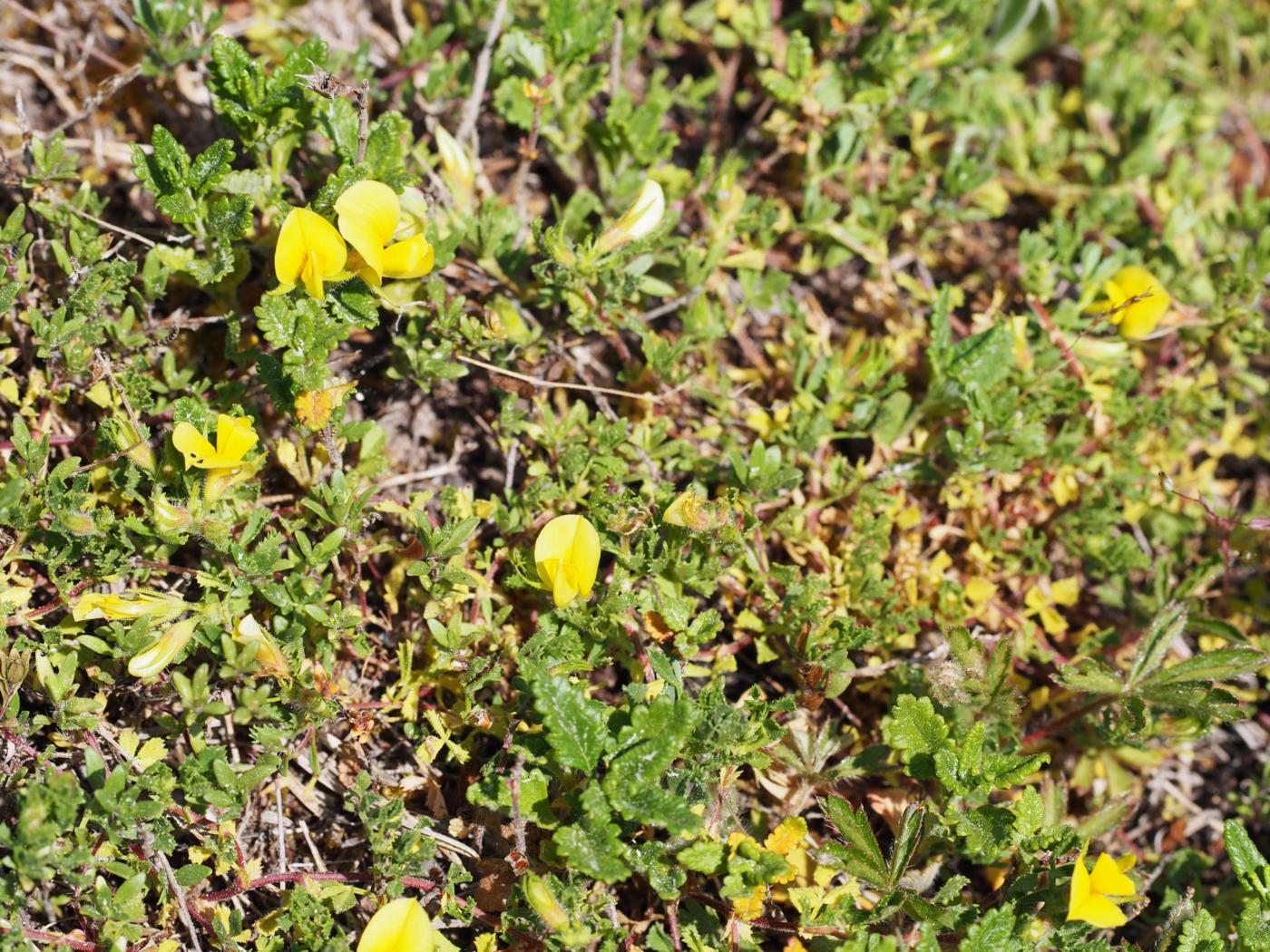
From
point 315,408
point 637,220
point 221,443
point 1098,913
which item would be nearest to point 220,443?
point 221,443

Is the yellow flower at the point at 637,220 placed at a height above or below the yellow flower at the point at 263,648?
above

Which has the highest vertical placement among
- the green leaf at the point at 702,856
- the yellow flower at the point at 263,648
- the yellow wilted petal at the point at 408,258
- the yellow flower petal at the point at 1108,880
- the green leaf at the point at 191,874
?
the yellow wilted petal at the point at 408,258

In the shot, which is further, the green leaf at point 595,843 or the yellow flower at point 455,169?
the yellow flower at point 455,169

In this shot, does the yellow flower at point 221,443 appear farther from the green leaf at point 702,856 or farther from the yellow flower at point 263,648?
the green leaf at point 702,856

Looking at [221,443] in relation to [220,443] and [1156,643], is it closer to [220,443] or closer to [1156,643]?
[220,443]

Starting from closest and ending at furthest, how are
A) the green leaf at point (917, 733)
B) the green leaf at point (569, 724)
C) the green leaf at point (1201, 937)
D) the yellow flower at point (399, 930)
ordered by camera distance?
the yellow flower at point (399, 930)
the green leaf at point (569, 724)
the green leaf at point (1201, 937)
the green leaf at point (917, 733)

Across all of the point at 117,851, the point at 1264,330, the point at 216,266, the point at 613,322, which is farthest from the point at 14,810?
the point at 1264,330

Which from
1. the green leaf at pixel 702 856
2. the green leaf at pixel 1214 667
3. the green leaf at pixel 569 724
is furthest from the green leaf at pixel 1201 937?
the green leaf at pixel 569 724
